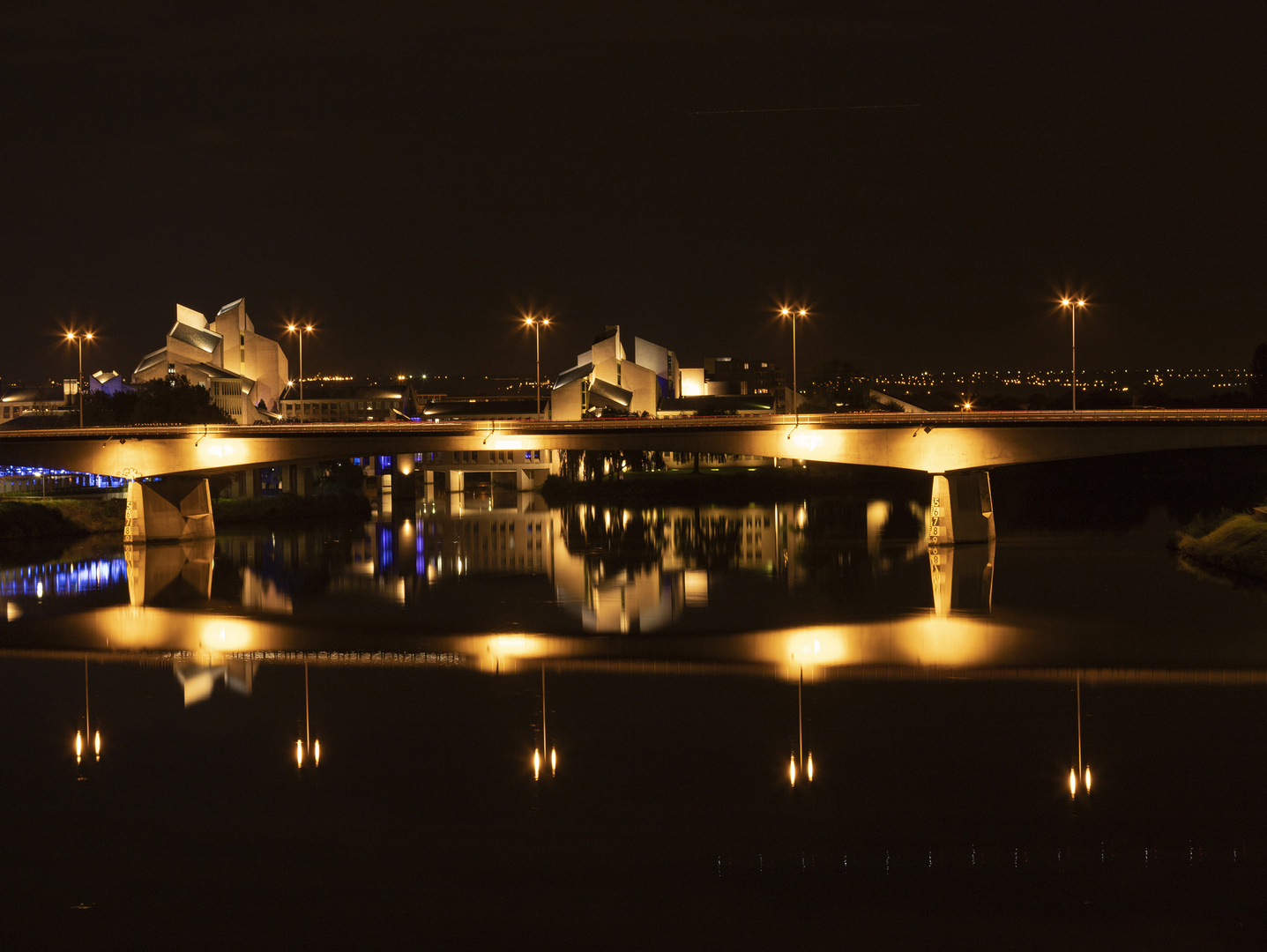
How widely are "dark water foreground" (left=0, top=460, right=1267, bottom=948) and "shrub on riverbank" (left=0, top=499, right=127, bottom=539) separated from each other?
2641 centimetres

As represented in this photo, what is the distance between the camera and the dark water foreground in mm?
13219

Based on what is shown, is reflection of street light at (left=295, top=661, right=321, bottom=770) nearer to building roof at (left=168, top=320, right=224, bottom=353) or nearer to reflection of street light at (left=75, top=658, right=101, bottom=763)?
reflection of street light at (left=75, top=658, right=101, bottom=763)

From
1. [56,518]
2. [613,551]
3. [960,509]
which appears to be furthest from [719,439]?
[56,518]

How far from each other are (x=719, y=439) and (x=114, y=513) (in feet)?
119

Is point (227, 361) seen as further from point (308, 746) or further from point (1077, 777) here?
point (1077, 777)

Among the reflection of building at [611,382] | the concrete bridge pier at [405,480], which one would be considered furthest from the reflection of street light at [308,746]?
the reflection of building at [611,382]

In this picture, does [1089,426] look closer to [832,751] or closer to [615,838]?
[832,751]

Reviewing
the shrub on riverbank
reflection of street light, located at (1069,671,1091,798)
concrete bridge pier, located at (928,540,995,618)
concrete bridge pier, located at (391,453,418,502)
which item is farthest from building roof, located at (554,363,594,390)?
reflection of street light, located at (1069,671,1091,798)

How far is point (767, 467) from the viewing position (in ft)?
347

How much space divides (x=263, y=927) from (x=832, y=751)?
30.5 feet

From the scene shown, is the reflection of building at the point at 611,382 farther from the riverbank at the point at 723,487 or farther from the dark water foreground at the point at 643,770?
the dark water foreground at the point at 643,770

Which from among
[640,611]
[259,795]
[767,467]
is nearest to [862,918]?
[259,795]

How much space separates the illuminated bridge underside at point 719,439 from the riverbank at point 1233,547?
3041mm

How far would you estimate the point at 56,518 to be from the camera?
65000 mm
